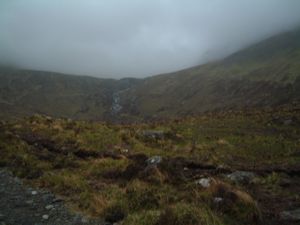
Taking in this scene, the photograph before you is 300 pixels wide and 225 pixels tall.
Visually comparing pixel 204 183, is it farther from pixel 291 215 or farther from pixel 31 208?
pixel 31 208

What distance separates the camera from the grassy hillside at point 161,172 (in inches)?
435

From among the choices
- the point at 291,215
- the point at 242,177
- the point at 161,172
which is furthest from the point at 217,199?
the point at 242,177

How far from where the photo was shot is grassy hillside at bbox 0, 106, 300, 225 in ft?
36.2

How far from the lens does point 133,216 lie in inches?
411

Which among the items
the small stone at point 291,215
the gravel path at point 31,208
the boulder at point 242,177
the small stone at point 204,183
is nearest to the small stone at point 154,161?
the small stone at point 204,183

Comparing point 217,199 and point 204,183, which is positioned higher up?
point 217,199

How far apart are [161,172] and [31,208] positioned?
236 inches

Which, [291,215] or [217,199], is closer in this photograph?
[291,215]

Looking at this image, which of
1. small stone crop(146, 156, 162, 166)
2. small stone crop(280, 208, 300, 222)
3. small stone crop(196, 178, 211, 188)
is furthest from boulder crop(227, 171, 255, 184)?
small stone crop(280, 208, 300, 222)

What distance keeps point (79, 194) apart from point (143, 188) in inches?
94.6

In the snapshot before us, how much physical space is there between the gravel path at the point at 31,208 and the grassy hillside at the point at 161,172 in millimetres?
567

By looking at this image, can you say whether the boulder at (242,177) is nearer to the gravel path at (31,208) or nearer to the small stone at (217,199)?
the small stone at (217,199)

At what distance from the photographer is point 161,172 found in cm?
1583

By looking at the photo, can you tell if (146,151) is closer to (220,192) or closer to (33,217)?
(220,192)
